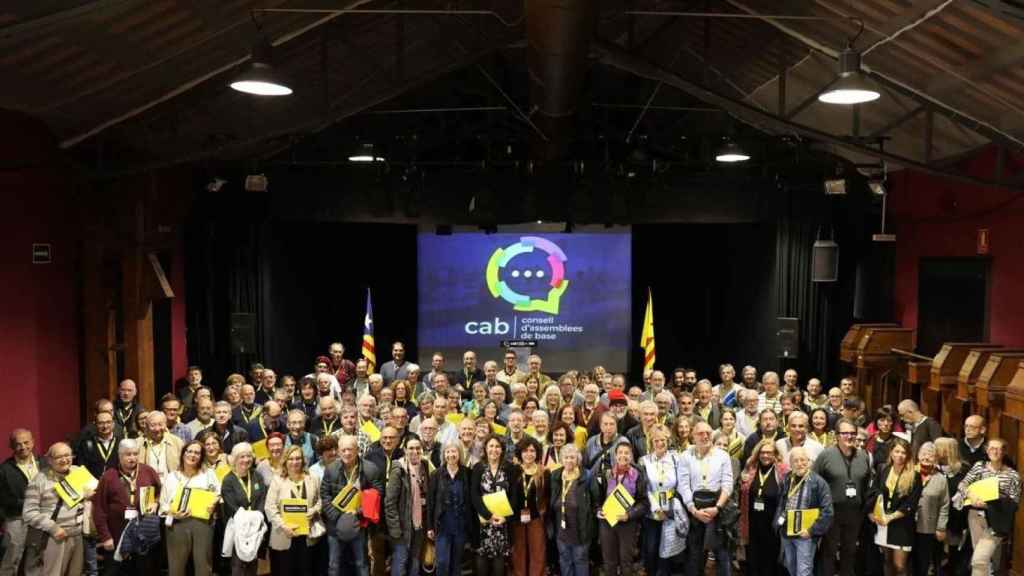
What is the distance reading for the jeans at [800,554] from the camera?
5.79m

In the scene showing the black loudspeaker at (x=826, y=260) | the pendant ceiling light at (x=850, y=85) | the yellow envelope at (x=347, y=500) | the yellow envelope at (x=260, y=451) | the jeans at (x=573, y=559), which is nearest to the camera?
the pendant ceiling light at (x=850, y=85)

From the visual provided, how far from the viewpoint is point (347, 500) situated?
5.72m

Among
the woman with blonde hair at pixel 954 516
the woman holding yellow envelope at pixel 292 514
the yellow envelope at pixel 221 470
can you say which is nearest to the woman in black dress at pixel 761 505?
the woman with blonde hair at pixel 954 516

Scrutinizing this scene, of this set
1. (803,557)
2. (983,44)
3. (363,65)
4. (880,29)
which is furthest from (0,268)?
(983,44)

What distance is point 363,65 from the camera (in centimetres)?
883

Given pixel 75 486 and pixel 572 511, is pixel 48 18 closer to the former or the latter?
pixel 75 486

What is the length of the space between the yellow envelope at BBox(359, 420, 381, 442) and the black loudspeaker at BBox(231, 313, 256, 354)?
374 centimetres

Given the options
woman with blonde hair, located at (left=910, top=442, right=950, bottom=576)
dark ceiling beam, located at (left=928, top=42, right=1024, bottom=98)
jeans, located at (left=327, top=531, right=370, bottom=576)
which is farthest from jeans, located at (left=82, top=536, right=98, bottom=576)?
dark ceiling beam, located at (left=928, top=42, right=1024, bottom=98)

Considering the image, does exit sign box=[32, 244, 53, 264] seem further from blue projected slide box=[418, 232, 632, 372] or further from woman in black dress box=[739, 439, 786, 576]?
blue projected slide box=[418, 232, 632, 372]

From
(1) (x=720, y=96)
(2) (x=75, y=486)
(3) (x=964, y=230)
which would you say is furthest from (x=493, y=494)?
(3) (x=964, y=230)

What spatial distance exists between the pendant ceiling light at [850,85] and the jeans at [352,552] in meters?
4.13

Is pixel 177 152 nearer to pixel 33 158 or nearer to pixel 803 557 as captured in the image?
pixel 33 158

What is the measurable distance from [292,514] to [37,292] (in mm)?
3146

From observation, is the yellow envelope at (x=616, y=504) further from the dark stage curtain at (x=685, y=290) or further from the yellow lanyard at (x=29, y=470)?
the dark stage curtain at (x=685, y=290)
